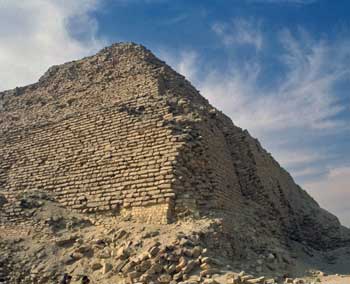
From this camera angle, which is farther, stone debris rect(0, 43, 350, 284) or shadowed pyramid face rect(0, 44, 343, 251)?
shadowed pyramid face rect(0, 44, 343, 251)

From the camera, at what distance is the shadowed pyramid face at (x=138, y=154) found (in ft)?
32.7

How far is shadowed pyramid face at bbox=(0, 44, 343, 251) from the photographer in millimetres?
9953

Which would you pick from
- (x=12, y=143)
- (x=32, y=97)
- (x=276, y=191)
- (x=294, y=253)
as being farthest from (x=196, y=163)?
(x=32, y=97)

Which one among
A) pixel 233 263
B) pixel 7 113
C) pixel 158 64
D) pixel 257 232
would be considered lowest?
pixel 233 263

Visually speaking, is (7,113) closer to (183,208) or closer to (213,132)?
(213,132)

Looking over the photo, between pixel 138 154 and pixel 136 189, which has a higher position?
pixel 138 154

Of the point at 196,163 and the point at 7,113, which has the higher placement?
the point at 7,113

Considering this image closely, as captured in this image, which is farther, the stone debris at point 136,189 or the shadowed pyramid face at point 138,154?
the shadowed pyramid face at point 138,154

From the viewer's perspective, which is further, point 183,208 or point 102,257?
point 183,208

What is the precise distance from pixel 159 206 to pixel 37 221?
325cm

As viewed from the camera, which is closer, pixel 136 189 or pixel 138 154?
pixel 136 189

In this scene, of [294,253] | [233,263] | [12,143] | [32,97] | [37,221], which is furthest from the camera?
[32,97]

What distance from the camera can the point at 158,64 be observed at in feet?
48.7

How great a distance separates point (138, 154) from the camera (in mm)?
10586
